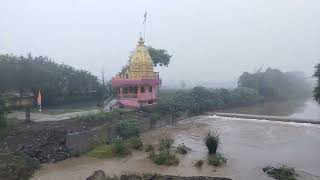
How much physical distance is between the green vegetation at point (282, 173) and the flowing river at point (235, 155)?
33 centimetres

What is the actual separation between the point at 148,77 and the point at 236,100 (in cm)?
1528

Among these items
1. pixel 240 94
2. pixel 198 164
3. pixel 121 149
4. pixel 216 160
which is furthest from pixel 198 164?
pixel 240 94

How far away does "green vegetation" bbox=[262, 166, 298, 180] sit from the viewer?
15856 mm

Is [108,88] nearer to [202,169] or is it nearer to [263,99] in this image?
[263,99]

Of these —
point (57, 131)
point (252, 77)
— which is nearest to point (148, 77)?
point (57, 131)

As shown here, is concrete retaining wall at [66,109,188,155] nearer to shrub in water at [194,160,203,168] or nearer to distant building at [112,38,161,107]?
shrub in water at [194,160,203,168]

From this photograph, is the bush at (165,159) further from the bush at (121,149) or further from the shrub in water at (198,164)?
the bush at (121,149)

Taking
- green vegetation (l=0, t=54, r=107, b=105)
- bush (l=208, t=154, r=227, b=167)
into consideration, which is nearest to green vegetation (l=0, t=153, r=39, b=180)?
bush (l=208, t=154, r=227, b=167)

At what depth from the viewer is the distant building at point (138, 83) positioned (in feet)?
106

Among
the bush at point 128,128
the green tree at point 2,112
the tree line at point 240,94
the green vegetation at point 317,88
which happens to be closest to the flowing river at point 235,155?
the bush at point 128,128

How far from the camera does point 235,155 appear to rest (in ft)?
68.3

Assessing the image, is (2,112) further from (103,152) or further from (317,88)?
(317,88)

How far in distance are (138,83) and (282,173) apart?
17.6m

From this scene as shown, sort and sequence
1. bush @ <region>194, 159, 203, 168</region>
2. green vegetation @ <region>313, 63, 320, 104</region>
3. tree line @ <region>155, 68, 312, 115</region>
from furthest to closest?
tree line @ <region>155, 68, 312, 115</region> → green vegetation @ <region>313, 63, 320, 104</region> → bush @ <region>194, 159, 203, 168</region>
